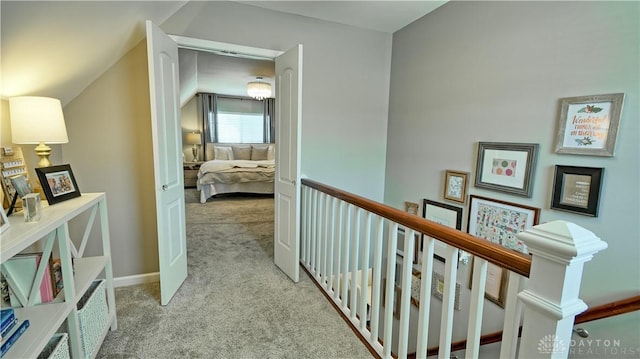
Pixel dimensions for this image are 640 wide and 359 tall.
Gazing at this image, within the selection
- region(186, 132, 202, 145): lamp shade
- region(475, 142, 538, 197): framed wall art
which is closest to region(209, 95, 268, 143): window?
region(186, 132, 202, 145): lamp shade

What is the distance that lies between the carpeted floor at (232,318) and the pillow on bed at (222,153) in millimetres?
4840

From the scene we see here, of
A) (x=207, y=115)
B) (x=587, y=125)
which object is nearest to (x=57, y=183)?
(x=587, y=125)

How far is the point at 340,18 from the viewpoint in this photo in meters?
2.75

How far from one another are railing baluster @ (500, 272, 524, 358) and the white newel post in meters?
0.07

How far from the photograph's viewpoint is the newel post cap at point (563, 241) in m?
0.70

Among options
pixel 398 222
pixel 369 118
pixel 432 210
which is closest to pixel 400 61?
pixel 369 118

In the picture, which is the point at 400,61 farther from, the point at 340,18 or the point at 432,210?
the point at 432,210

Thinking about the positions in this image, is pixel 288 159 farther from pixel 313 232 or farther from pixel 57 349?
pixel 57 349

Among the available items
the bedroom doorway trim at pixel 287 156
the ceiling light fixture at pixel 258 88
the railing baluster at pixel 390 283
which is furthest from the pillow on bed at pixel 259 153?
the railing baluster at pixel 390 283

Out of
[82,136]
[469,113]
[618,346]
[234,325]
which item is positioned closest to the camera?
[618,346]

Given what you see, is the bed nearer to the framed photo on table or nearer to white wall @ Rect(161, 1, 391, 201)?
white wall @ Rect(161, 1, 391, 201)

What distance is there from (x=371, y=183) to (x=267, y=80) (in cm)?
371

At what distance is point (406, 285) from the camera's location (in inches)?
54.3

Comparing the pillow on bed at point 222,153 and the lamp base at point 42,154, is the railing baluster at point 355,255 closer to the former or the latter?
the lamp base at point 42,154
